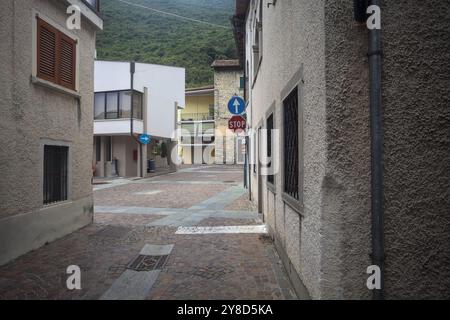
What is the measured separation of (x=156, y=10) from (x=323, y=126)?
88014mm

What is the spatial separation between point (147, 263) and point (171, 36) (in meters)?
75.4

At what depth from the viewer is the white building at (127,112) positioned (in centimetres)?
2169

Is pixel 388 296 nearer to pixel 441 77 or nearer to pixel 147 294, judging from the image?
pixel 441 77

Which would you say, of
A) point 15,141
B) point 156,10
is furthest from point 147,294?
point 156,10

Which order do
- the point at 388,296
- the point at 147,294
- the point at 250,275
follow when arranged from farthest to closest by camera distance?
1. the point at 250,275
2. the point at 147,294
3. the point at 388,296

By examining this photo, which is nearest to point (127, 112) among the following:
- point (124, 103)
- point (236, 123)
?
point (124, 103)

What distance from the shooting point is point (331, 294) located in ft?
9.53

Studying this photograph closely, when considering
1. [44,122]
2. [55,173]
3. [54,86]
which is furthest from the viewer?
[55,173]

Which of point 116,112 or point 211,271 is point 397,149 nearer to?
point 211,271

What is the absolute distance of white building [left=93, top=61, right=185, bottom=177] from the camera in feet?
71.2

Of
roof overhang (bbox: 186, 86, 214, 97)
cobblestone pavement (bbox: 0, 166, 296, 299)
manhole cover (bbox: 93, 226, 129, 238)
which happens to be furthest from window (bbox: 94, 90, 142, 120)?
roof overhang (bbox: 186, 86, 214, 97)

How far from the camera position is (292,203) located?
416 centimetres

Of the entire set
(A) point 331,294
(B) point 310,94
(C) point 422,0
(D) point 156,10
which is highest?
(D) point 156,10

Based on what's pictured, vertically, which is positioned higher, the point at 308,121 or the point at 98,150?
the point at 98,150
